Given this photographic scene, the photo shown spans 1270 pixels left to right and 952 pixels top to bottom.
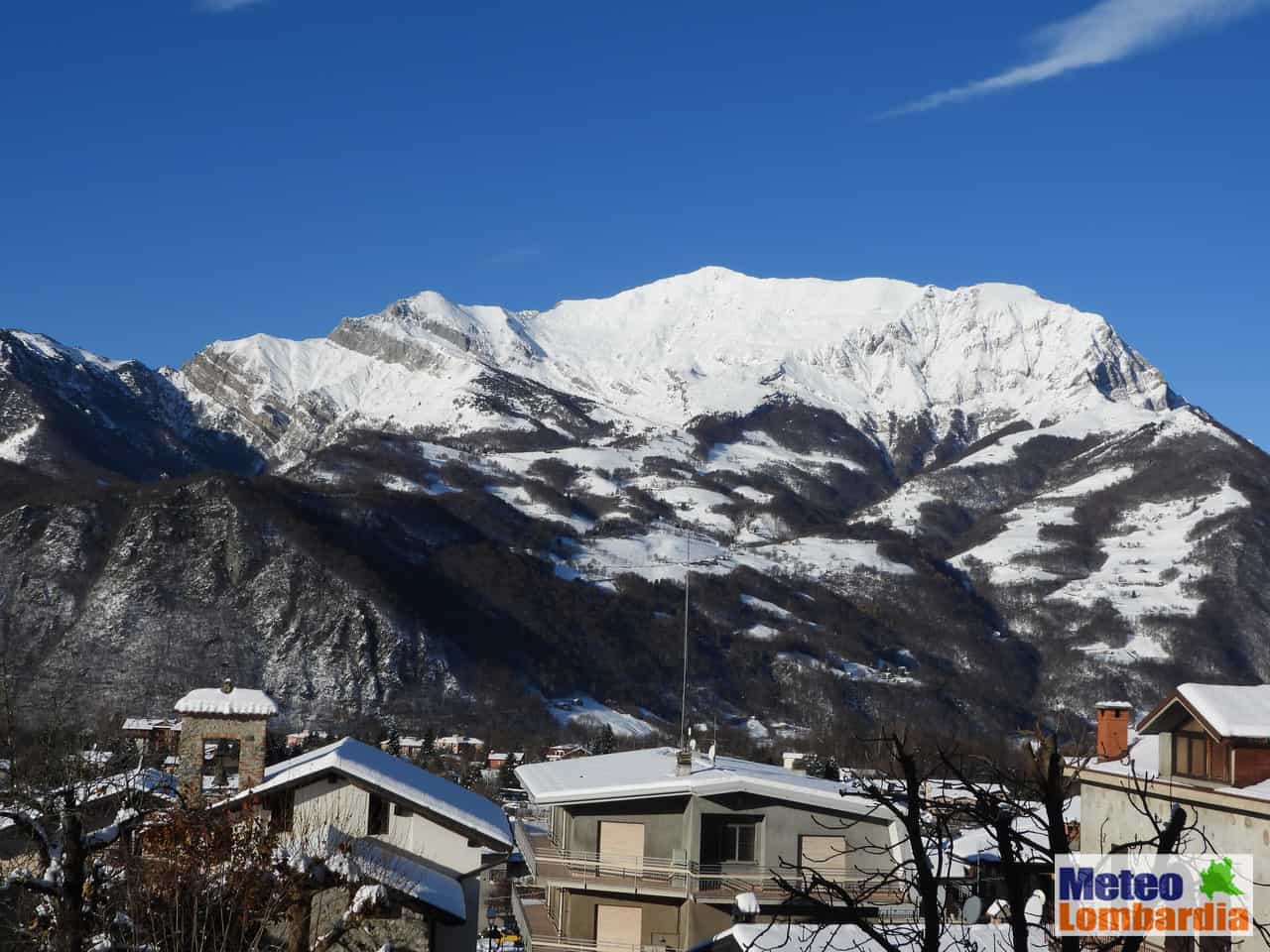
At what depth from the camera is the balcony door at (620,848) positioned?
4050 centimetres

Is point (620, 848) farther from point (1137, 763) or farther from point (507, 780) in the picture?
point (507, 780)

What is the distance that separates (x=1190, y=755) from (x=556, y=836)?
Result: 741 inches

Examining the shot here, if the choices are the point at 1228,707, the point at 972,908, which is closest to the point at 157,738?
the point at 1228,707

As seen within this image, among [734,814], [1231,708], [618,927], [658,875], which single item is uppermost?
[1231,708]

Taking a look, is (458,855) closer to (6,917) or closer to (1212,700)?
(6,917)

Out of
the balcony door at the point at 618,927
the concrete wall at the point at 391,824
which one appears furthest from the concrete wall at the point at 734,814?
the concrete wall at the point at 391,824

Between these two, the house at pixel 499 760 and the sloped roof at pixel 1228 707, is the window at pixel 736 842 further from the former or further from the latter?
the house at pixel 499 760

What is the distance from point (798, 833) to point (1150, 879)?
2132 centimetres

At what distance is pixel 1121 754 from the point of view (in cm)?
3597

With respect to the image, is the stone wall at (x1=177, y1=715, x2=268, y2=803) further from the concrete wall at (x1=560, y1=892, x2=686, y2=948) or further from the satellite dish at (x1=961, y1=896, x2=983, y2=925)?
the satellite dish at (x1=961, y1=896, x2=983, y2=925)

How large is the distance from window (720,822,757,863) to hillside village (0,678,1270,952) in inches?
2.0

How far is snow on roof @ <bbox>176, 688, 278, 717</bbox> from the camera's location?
4066 centimetres

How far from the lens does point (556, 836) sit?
43188 mm

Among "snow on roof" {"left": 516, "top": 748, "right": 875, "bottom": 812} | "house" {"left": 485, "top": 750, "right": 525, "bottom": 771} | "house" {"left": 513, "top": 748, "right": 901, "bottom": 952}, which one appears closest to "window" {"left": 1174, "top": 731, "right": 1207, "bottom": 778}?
"snow on roof" {"left": 516, "top": 748, "right": 875, "bottom": 812}
